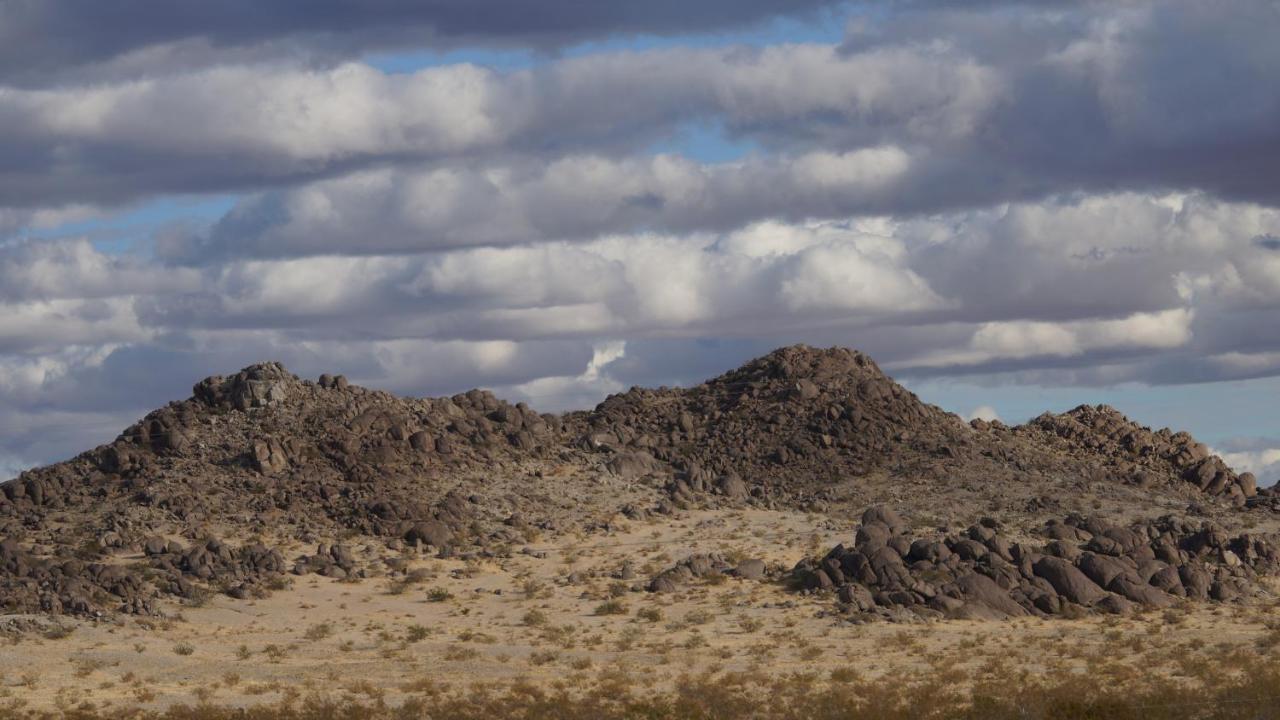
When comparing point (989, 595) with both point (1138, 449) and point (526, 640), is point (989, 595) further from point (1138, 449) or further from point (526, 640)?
point (1138, 449)

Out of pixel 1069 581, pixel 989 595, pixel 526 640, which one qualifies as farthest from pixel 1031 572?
pixel 526 640

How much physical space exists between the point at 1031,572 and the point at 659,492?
1227 inches

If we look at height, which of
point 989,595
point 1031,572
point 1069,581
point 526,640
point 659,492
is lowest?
point 526,640

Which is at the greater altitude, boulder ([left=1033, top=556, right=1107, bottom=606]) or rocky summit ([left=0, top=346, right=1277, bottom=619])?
rocky summit ([left=0, top=346, right=1277, bottom=619])

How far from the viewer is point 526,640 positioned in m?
70.1

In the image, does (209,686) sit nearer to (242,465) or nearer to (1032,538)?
(242,465)

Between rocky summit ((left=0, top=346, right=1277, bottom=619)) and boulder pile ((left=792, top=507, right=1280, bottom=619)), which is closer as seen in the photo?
boulder pile ((left=792, top=507, right=1280, bottom=619))

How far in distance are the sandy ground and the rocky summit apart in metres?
2.51

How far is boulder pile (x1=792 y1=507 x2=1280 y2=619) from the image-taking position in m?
75.3

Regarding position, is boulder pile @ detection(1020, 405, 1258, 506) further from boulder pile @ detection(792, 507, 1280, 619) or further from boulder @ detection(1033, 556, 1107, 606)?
boulder @ detection(1033, 556, 1107, 606)

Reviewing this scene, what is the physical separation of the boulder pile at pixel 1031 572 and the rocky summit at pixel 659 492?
139 millimetres

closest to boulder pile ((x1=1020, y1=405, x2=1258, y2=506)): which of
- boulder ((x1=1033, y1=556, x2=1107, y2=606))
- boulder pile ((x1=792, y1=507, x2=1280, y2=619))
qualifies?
boulder pile ((x1=792, y1=507, x2=1280, y2=619))

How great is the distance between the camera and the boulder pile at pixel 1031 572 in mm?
75312

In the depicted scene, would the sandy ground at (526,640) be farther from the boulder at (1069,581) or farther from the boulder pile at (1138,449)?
the boulder pile at (1138,449)
